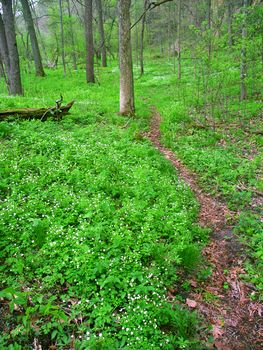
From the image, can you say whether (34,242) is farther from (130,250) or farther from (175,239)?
(175,239)

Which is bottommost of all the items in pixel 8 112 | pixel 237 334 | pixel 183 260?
pixel 237 334

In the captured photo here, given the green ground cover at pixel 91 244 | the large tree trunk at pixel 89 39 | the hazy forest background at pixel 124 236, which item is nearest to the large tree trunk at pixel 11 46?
the hazy forest background at pixel 124 236

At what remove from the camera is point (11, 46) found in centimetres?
1170

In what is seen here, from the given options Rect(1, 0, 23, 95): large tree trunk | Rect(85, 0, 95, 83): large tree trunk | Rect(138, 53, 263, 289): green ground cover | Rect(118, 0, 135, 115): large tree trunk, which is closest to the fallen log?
Rect(118, 0, 135, 115): large tree trunk

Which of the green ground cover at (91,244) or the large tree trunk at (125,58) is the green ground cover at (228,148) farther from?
the large tree trunk at (125,58)

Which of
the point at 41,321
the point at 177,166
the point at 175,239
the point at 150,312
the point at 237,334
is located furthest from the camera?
the point at 177,166

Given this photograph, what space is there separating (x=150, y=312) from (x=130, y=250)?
3.14 feet

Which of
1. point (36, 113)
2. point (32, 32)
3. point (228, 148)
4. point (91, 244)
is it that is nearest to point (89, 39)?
point (32, 32)

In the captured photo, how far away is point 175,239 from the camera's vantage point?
13.9 ft

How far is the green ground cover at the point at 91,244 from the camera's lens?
109 inches

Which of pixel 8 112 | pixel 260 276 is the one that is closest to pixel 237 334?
pixel 260 276

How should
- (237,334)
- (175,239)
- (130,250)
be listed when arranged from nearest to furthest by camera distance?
(237,334)
(130,250)
(175,239)

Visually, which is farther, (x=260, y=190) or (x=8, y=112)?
(x=8, y=112)

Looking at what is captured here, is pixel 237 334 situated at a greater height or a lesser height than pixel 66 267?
lesser
